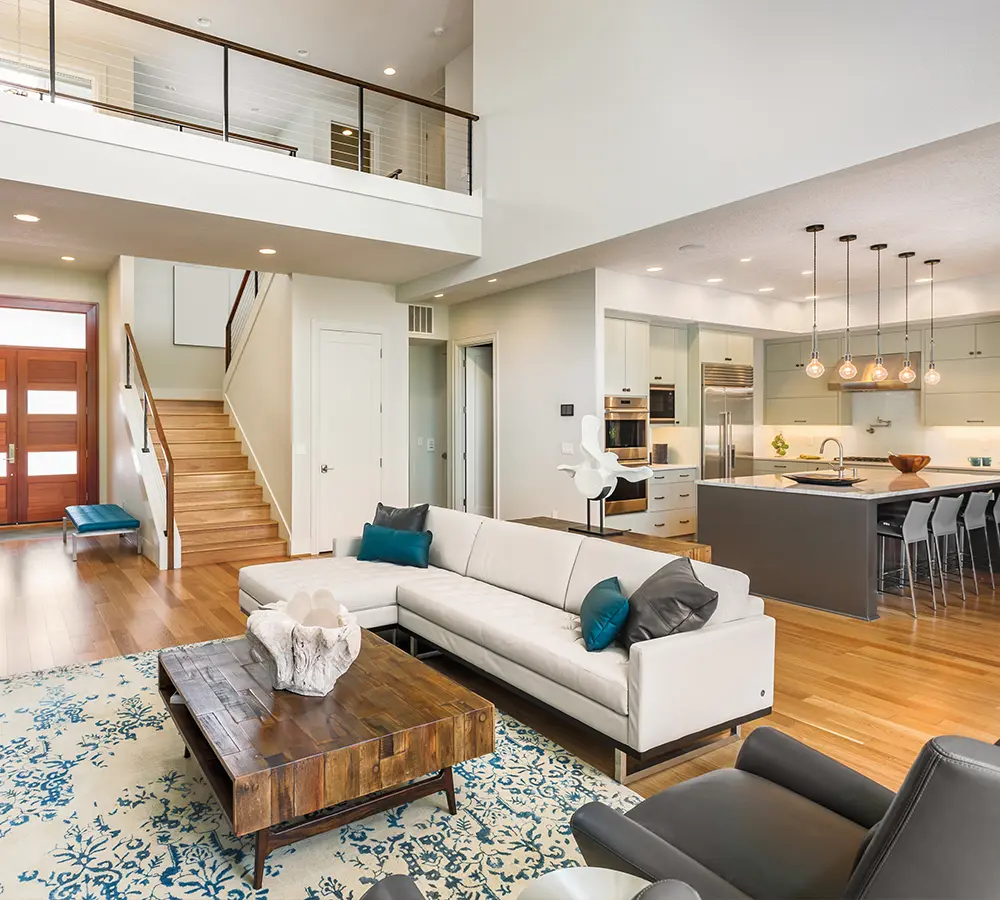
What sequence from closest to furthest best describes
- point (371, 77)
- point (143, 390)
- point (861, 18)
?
point (861, 18), point (143, 390), point (371, 77)

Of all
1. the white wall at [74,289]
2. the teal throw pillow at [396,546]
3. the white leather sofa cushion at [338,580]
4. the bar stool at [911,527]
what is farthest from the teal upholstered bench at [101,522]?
the bar stool at [911,527]

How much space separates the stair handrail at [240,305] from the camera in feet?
28.2

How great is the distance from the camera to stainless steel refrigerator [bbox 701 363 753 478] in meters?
8.27

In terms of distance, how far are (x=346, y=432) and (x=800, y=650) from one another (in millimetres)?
5131

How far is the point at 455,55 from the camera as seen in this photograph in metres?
7.71

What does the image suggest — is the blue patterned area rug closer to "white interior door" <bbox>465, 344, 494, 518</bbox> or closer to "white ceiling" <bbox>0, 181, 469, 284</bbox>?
"white ceiling" <bbox>0, 181, 469, 284</bbox>

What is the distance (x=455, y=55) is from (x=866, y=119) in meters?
5.47

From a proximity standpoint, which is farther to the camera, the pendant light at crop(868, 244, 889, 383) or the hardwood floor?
the pendant light at crop(868, 244, 889, 383)

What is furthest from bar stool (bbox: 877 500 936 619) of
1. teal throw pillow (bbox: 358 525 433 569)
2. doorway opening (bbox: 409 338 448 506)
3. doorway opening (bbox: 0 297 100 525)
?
doorway opening (bbox: 0 297 100 525)

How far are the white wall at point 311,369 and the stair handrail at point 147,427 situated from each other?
1.18m

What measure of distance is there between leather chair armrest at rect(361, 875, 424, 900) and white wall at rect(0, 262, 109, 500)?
31.3ft

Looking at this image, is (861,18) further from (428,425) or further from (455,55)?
(428,425)

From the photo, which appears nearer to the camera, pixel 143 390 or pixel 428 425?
pixel 143 390

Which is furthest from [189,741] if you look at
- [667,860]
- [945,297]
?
[945,297]
